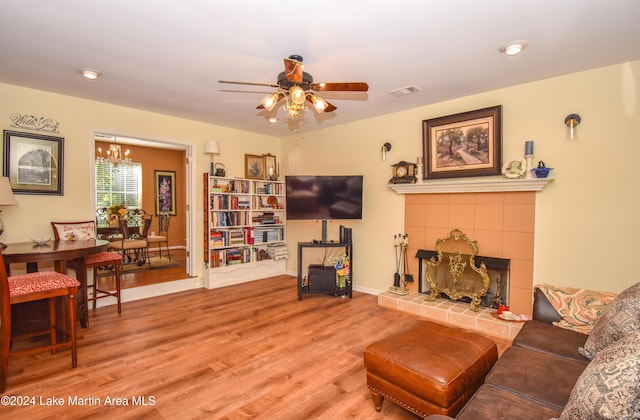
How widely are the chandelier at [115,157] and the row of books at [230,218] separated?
301 cm

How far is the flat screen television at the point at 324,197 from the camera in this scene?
453cm

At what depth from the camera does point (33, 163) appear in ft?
11.7

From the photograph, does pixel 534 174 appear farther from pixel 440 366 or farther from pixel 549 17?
pixel 440 366

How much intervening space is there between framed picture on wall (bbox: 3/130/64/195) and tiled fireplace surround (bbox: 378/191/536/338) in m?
4.14

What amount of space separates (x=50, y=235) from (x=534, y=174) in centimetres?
533

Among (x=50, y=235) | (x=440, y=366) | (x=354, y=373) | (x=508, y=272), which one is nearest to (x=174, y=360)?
(x=354, y=373)

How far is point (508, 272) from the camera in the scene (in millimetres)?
3479

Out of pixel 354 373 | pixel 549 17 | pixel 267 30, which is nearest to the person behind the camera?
pixel 549 17

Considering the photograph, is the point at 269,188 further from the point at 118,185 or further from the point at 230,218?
the point at 118,185

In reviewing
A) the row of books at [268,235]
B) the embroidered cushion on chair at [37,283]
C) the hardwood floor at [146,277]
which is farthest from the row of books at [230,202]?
Answer: the embroidered cushion on chair at [37,283]

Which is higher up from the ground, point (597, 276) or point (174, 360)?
point (597, 276)

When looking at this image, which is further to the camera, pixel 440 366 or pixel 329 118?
pixel 329 118

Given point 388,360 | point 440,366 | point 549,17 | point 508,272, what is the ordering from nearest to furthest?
point 440,366 < point 388,360 < point 549,17 < point 508,272

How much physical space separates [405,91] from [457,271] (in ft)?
6.97
